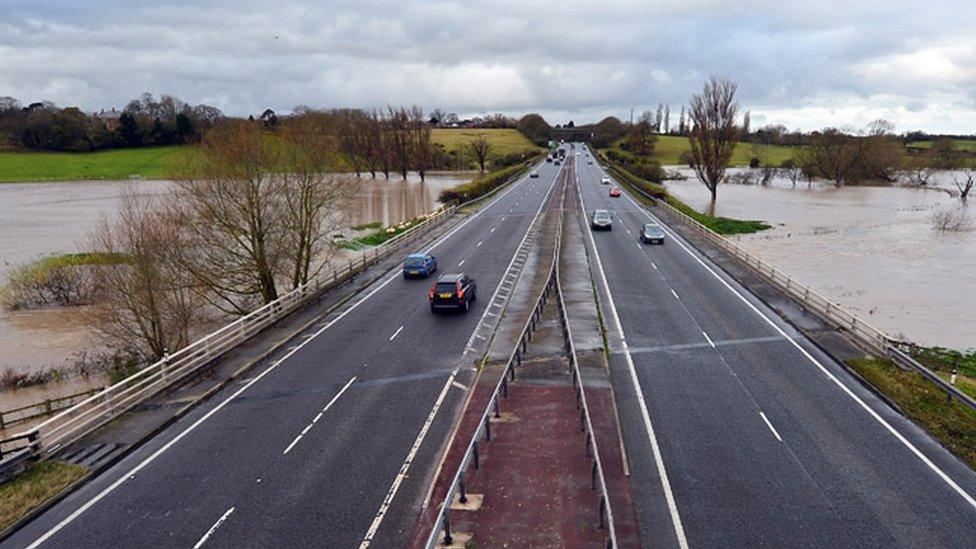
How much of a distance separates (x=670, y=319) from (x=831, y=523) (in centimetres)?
1446

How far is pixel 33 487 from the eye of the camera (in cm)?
1334

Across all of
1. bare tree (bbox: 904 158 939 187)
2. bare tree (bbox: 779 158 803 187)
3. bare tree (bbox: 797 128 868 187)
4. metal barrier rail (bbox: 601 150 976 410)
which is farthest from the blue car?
bare tree (bbox: 904 158 939 187)

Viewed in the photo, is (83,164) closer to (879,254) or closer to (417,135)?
(417,135)

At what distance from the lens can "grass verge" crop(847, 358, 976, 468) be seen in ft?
52.0

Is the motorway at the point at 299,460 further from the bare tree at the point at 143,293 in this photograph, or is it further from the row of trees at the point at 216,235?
the row of trees at the point at 216,235

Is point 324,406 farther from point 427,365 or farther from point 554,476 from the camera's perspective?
point 554,476

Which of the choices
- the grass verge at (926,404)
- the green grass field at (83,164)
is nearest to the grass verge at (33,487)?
the grass verge at (926,404)

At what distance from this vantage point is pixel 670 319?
2653 cm

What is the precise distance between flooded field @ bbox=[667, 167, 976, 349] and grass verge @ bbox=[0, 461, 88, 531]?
104ft

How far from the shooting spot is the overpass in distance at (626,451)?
1216cm

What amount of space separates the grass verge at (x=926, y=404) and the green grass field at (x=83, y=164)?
406 ft

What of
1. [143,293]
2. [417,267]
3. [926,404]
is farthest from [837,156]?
[143,293]

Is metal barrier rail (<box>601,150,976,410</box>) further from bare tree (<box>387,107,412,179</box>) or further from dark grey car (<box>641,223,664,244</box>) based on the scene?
bare tree (<box>387,107,412,179</box>)

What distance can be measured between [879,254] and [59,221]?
78354mm
